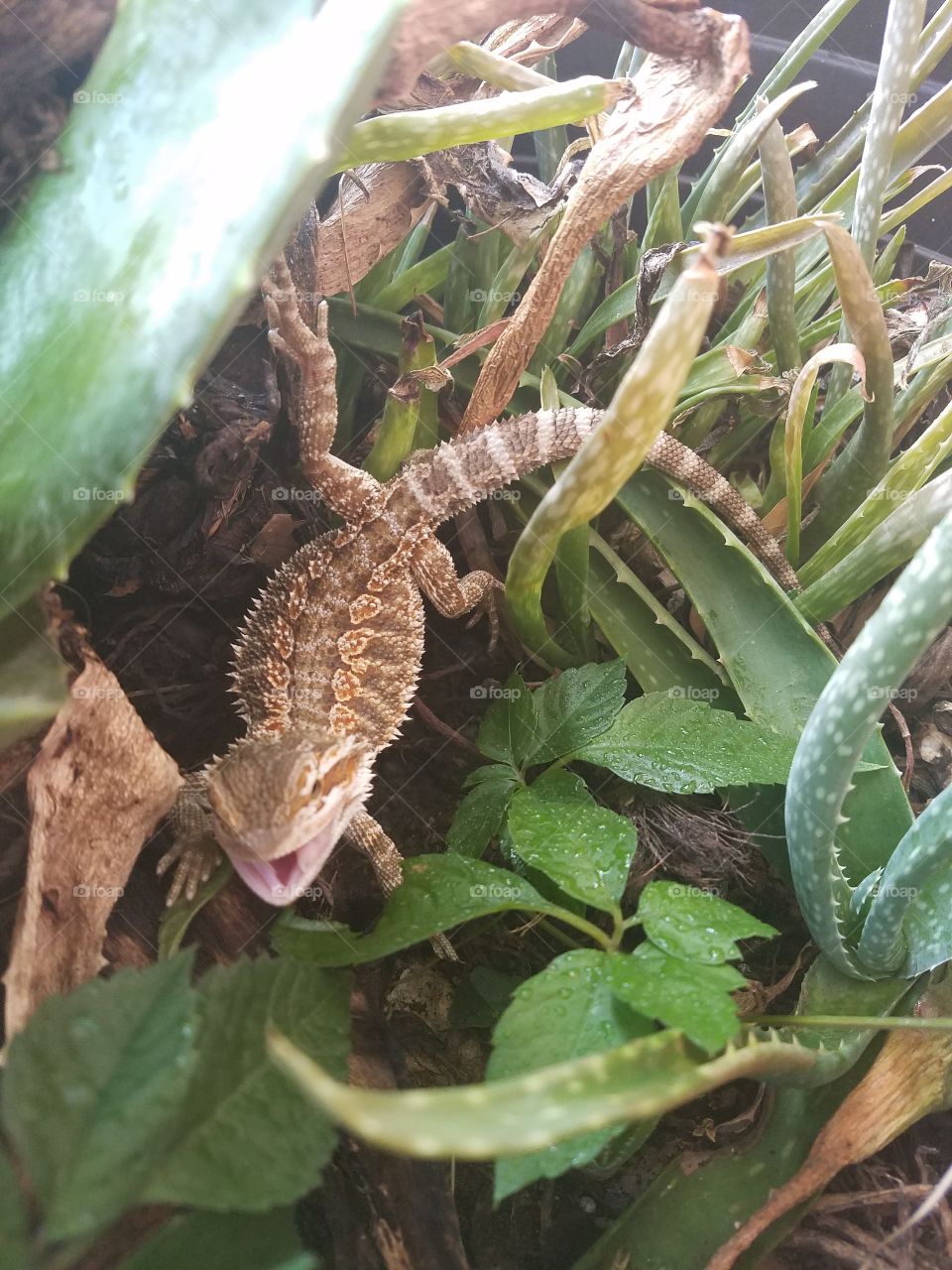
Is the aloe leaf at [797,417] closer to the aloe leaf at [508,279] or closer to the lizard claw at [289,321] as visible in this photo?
the aloe leaf at [508,279]

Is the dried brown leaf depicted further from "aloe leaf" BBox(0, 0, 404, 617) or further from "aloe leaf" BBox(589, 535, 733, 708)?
"aloe leaf" BBox(0, 0, 404, 617)

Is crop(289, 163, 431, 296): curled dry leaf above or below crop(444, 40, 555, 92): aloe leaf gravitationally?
below

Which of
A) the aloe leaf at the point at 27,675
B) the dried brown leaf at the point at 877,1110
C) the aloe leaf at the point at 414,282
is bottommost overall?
the dried brown leaf at the point at 877,1110

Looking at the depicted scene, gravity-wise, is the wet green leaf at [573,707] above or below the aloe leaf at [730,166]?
below

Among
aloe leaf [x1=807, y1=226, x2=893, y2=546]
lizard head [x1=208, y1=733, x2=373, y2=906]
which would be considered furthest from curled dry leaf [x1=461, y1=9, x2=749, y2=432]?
lizard head [x1=208, y1=733, x2=373, y2=906]

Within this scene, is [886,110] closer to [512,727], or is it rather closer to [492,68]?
[492,68]

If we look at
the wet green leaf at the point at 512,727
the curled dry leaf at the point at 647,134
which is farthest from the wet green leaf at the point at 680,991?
the curled dry leaf at the point at 647,134
